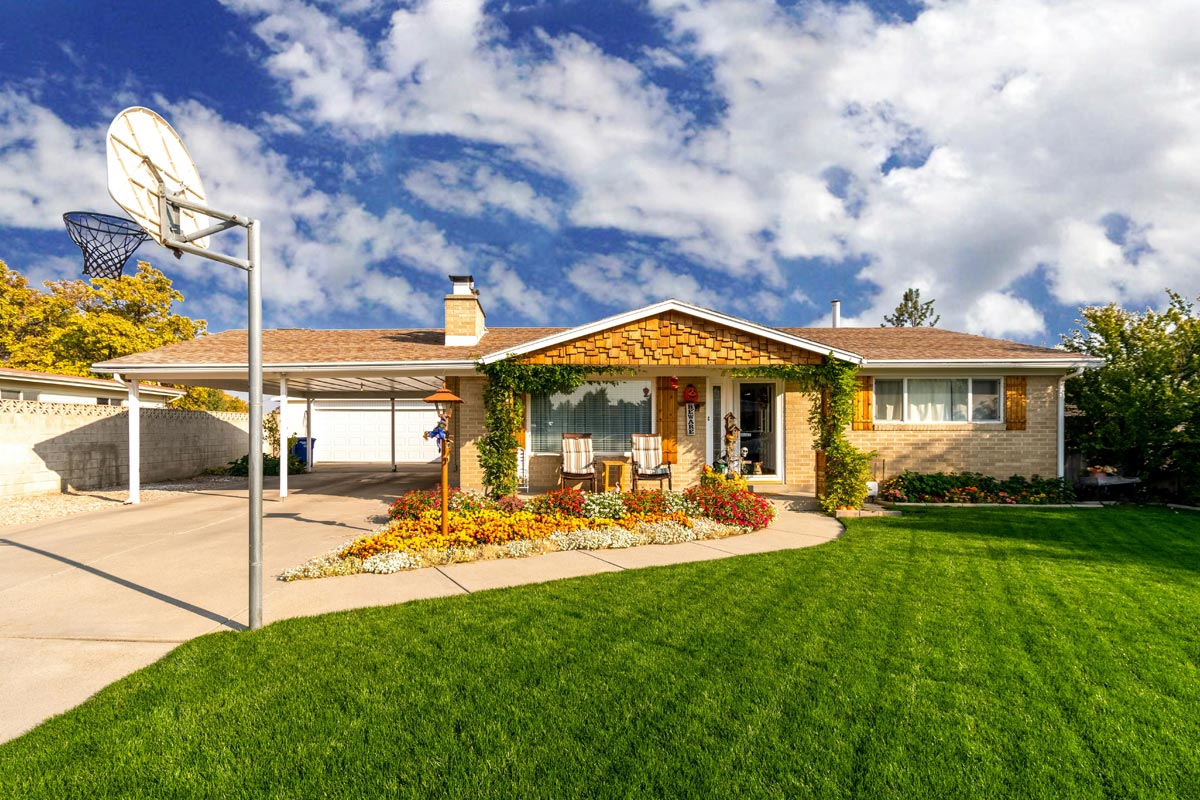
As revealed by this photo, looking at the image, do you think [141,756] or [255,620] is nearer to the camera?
[141,756]

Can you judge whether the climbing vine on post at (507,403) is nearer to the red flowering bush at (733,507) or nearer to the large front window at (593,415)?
the large front window at (593,415)

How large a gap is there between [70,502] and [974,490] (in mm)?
17188

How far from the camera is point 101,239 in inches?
842

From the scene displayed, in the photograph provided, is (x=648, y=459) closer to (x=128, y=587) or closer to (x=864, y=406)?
(x=864, y=406)

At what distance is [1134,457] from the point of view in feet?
35.5

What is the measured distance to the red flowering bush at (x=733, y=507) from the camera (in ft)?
26.7

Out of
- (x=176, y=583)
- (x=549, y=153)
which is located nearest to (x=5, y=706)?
(x=176, y=583)

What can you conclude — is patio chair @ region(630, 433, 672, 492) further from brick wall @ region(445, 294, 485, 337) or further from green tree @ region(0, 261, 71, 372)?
green tree @ region(0, 261, 71, 372)

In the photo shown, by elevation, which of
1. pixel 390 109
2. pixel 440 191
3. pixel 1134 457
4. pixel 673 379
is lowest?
pixel 1134 457

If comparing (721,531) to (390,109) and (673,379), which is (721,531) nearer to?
(673,379)

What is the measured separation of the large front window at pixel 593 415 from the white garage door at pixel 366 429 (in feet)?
39.8

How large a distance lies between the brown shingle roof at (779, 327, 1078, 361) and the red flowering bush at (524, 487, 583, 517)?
16.5 feet

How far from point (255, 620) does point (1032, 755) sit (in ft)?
15.5

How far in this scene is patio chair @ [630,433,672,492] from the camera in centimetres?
1020
